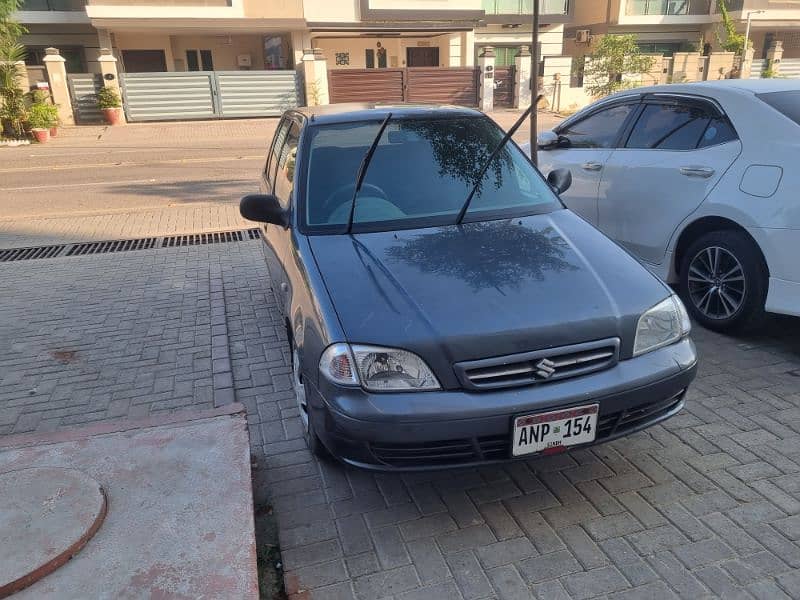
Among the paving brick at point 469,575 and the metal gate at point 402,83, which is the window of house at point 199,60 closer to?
the metal gate at point 402,83

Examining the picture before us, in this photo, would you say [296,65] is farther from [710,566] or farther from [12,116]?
[710,566]

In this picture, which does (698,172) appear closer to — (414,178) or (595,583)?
(414,178)

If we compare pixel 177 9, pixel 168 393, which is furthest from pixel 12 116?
pixel 168 393

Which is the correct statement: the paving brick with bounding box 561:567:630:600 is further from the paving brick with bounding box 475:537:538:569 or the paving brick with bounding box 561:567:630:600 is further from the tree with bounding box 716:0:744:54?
the tree with bounding box 716:0:744:54

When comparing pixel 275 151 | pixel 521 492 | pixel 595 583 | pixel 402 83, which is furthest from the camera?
pixel 402 83

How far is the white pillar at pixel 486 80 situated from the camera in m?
25.1

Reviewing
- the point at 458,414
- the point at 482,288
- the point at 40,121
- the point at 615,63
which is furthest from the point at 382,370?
the point at 615,63

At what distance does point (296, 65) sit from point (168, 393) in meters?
22.7

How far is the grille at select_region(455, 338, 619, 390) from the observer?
2.59 metres

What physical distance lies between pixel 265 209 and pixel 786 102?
11.7ft

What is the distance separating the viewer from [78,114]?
22.6 m

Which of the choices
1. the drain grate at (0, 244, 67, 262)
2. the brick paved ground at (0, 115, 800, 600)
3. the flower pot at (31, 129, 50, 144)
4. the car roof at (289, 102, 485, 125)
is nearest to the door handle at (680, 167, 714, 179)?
the brick paved ground at (0, 115, 800, 600)

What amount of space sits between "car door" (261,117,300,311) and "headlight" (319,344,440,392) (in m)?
1.17

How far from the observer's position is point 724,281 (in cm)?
448
